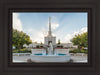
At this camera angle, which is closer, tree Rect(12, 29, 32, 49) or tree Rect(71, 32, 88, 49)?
tree Rect(12, 29, 32, 49)

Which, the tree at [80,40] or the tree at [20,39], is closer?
the tree at [20,39]

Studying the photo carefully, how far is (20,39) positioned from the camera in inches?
183

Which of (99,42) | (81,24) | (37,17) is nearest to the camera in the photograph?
(99,42)

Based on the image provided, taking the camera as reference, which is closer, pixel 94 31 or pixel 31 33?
pixel 94 31

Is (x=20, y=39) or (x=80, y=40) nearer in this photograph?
(x=20, y=39)

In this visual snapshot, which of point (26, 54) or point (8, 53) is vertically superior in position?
point (8, 53)

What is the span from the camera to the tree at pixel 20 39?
4.43m

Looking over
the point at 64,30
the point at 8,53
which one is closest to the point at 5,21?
the point at 8,53

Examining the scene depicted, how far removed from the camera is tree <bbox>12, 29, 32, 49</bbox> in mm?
4433

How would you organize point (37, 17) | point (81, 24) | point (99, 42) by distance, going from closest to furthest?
point (99, 42)
point (81, 24)
point (37, 17)
